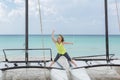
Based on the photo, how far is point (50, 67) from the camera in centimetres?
832

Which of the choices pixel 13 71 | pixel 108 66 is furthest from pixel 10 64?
pixel 108 66

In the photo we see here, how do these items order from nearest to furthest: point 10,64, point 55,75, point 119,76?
1. point 55,75
2. point 119,76
3. point 10,64

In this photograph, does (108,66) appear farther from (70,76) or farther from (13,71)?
(13,71)

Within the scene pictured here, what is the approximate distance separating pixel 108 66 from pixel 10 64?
2.70m

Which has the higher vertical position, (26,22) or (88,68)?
(26,22)

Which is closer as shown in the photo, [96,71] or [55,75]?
[55,75]

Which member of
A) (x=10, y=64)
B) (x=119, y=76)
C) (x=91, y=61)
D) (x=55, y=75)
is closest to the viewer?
(x=55, y=75)

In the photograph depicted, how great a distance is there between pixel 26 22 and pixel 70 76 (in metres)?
2.47

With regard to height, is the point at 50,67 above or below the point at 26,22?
below

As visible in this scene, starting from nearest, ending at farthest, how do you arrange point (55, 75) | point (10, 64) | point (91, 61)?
point (55, 75)
point (10, 64)
point (91, 61)

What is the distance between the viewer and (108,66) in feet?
27.9

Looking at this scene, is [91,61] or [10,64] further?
[91,61]

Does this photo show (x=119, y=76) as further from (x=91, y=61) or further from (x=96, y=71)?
(x=91, y=61)

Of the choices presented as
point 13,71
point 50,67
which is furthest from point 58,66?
point 13,71
